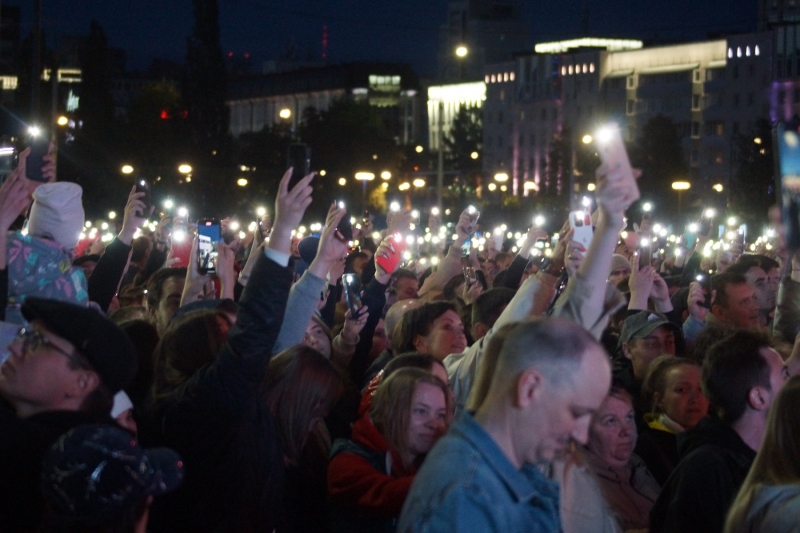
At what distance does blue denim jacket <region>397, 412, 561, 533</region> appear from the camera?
303 cm

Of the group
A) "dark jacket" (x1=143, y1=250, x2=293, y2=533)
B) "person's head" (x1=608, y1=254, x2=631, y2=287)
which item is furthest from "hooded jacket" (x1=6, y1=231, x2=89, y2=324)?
"person's head" (x1=608, y1=254, x2=631, y2=287)

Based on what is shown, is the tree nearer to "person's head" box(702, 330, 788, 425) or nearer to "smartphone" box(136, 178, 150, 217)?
"smartphone" box(136, 178, 150, 217)

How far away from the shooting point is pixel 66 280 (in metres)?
5.64

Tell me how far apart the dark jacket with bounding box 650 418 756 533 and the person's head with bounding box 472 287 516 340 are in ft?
9.95

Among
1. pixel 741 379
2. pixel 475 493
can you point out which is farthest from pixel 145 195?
pixel 475 493

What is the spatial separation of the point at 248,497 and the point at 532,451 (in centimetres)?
161

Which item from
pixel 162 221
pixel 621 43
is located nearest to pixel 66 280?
pixel 162 221

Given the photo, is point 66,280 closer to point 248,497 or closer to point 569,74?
point 248,497

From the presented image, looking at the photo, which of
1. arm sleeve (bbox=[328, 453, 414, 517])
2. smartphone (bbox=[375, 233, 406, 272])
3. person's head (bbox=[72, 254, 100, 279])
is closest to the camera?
arm sleeve (bbox=[328, 453, 414, 517])

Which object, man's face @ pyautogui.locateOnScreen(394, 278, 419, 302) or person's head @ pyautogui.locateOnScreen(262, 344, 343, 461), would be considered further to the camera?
man's face @ pyautogui.locateOnScreen(394, 278, 419, 302)

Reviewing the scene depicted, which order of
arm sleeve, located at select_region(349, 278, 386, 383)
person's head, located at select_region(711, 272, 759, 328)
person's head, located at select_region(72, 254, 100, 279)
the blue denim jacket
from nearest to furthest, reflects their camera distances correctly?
1. the blue denim jacket
2. arm sleeve, located at select_region(349, 278, 386, 383)
3. person's head, located at select_region(711, 272, 759, 328)
4. person's head, located at select_region(72, 254, 100, 279)

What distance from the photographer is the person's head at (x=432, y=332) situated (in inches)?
269

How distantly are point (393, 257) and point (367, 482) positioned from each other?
181 inches

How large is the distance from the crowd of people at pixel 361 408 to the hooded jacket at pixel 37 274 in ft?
0.04
